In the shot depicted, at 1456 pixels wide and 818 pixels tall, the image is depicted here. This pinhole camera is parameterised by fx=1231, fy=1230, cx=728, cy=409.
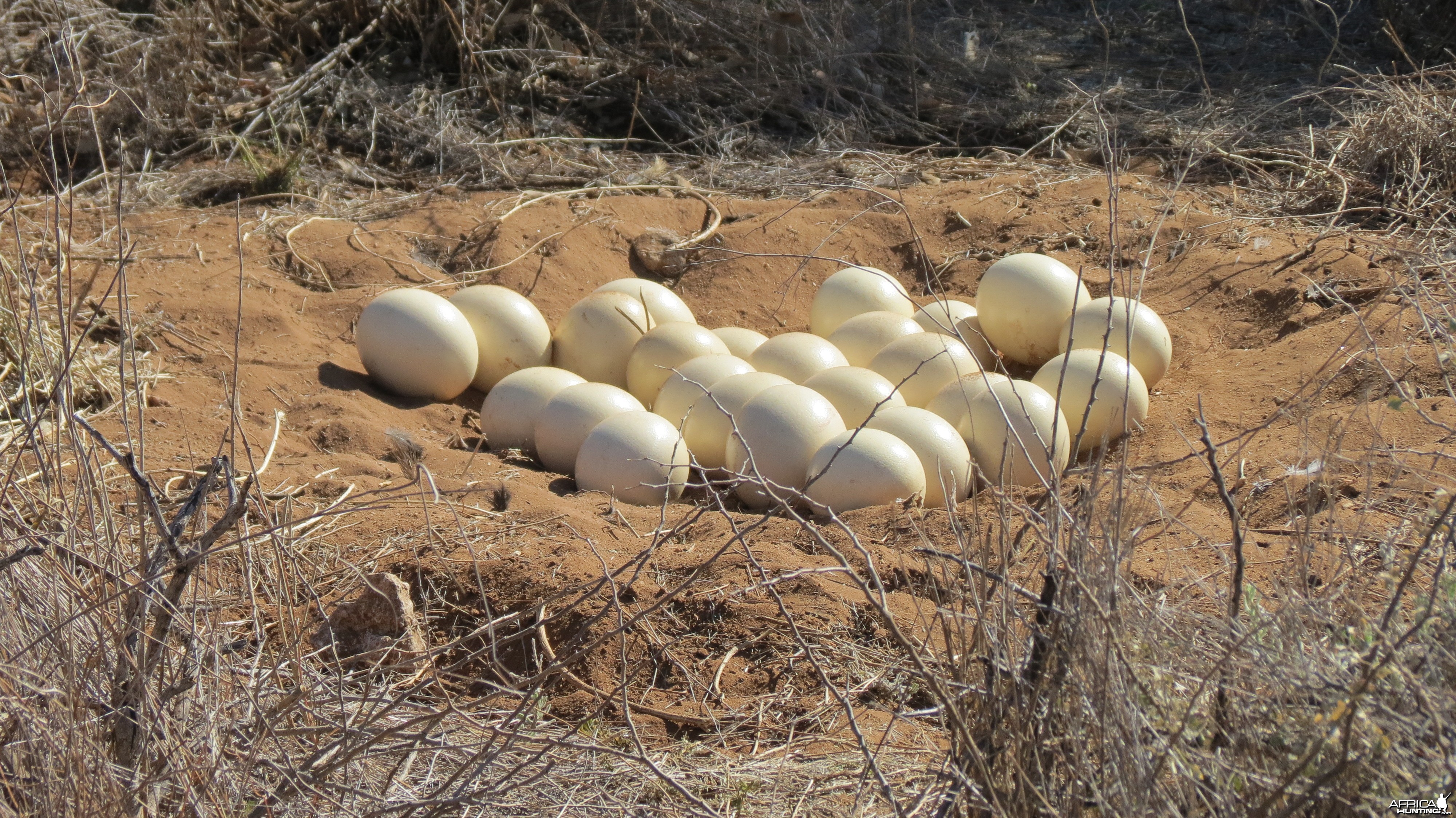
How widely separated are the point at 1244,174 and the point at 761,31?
3.26m

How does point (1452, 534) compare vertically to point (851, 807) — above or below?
above

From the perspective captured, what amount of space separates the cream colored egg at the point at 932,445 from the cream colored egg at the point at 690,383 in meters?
0.59

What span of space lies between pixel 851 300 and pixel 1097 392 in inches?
44.6

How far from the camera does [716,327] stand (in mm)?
5355

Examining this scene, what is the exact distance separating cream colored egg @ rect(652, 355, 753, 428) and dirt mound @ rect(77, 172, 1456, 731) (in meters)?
0.42

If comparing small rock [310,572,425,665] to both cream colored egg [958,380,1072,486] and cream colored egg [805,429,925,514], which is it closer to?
cream colored egg [805,429,925,514]

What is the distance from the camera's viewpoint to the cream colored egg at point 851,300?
15.5 feet

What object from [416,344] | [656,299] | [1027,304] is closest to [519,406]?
[416,344]

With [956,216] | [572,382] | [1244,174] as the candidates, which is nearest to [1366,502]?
[572,382]

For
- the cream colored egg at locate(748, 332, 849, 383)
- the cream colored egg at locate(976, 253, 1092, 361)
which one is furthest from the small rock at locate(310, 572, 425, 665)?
the cream colored egg at locate(976, 253, 1092, 361)

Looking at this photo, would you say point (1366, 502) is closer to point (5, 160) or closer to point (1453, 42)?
point (5, 160)

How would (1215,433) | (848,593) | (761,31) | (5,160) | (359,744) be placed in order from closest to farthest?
(359,744) < (848,593) < (1215,433) < (5,160) < (761,31)

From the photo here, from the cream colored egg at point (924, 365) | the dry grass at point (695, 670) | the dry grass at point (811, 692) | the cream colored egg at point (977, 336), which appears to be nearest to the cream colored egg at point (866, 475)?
the dry grass at point (695, 670)

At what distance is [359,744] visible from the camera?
2.03 m
